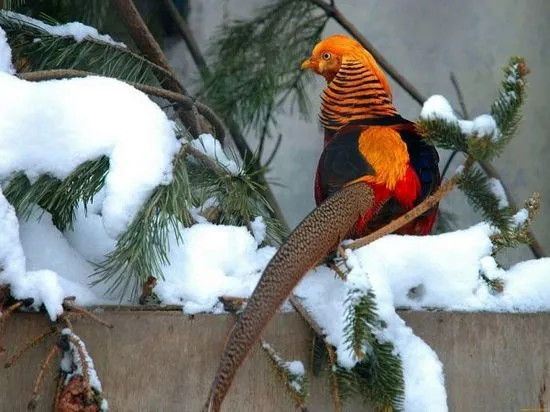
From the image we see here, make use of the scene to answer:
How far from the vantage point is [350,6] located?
322 centimetres

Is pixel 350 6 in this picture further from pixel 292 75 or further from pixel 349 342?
pixel 349 342

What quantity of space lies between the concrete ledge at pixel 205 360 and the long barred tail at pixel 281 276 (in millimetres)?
124

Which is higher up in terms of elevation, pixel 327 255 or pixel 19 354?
pixel 327 255

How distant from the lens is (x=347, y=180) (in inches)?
69.6

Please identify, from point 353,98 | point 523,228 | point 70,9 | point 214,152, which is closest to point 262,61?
point 70,9

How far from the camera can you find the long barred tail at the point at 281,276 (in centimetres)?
136

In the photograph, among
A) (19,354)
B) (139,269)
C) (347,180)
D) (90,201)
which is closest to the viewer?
(19,354)

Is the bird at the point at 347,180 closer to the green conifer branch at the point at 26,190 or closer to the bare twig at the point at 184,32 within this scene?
the green conifer branch at the point at 26,190

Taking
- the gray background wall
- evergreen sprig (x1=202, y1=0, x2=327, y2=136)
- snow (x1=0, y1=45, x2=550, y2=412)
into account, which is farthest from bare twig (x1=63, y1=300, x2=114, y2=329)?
the gray background wall

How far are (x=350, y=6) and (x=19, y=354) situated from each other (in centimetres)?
203

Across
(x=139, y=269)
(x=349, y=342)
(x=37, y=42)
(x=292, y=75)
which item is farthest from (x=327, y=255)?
(x=292, y=75)

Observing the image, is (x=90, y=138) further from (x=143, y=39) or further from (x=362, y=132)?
(x=143, y=39)

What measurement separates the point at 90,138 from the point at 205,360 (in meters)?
0.36

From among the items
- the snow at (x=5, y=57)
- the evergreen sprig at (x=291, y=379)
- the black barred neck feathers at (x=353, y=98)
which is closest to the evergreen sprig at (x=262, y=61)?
the black barred neck feathers at (x=353, y=98)
